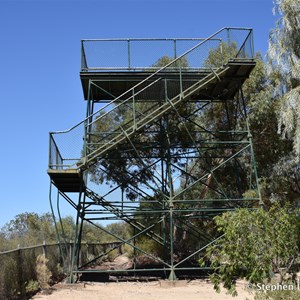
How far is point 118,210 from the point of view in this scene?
15820mm

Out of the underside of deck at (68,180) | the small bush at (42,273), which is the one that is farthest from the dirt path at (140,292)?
the underside of deck at (68,180)

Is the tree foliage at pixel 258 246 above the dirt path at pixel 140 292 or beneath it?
above

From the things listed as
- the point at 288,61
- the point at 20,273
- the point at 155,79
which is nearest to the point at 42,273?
the point at 20,273

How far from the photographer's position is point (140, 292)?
43.7 feet

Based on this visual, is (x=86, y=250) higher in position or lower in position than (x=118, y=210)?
lower

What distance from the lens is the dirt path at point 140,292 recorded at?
1215 centimetres

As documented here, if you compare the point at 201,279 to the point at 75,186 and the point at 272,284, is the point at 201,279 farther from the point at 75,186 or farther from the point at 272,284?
the point at 272,284

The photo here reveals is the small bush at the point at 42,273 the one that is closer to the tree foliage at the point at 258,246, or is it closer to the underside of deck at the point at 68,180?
the underside of deck at the point at 68,180

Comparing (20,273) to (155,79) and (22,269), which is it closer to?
(22,269)

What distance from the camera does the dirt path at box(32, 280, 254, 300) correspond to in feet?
39.9

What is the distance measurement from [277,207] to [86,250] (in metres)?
17.1

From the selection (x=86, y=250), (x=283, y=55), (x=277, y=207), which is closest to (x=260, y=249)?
(x=277, y=207)

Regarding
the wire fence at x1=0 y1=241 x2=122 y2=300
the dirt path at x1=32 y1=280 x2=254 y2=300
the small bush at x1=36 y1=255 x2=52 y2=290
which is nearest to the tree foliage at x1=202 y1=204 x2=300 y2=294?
the dirt path at x1=32 y1=280 x2=254 y2=300

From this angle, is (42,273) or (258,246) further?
(42,273)
